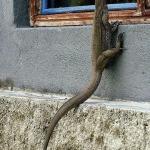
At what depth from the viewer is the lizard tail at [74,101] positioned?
4883mm

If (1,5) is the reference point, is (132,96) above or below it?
below

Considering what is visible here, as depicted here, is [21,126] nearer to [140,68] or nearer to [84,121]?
[84,121]

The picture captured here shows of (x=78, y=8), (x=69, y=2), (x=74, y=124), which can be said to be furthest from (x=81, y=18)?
(x=74, y=124)

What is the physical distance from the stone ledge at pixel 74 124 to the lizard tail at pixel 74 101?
63 mm

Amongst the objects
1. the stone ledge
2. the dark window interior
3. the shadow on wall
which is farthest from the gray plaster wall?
the dark window interior

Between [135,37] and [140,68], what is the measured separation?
0.27 meters

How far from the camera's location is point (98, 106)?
471 centimetres

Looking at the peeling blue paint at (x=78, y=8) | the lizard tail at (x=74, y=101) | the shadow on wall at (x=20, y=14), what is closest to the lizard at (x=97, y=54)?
the lizard tail at (x=74, y=101)

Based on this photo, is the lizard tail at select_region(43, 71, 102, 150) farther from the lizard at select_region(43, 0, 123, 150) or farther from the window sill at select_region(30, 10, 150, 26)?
the window sill at select_region(30, 10, 150, 26)

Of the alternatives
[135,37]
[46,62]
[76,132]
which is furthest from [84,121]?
[46,62]

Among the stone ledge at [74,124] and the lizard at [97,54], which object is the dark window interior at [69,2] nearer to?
the lizard at [97,54]

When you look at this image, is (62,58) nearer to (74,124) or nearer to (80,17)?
(80,17)

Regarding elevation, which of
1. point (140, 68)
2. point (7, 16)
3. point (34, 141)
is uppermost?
point (7, 16)

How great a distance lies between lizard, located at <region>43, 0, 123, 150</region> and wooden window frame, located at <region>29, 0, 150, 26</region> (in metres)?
0.14
